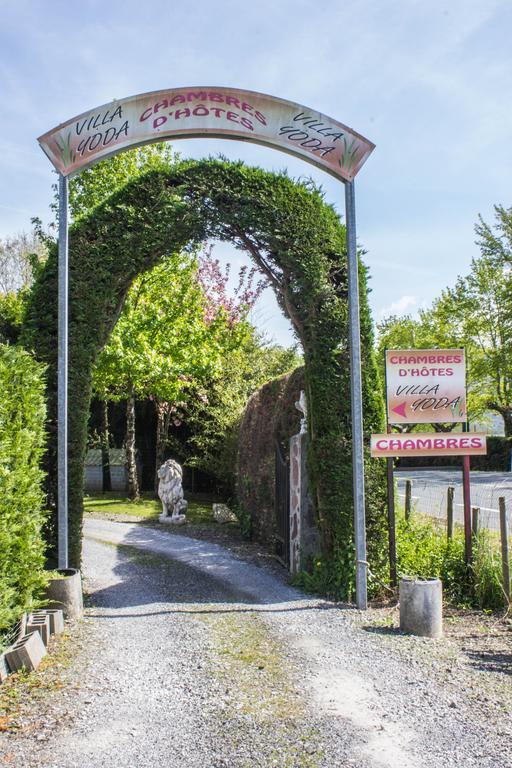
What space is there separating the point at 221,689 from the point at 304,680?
1.97 ft

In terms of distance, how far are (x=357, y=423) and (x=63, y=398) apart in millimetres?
2892

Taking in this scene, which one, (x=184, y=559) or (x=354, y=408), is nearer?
(x=354, y=408)

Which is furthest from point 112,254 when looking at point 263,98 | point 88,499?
point 88,499

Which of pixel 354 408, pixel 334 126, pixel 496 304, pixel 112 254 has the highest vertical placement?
pixel 496 304

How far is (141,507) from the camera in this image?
15031 millimetres

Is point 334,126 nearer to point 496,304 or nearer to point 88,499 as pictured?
point 88,499

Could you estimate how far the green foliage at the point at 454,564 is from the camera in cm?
675

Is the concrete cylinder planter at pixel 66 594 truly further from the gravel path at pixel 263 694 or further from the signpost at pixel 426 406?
the signpost at pixel 426 406

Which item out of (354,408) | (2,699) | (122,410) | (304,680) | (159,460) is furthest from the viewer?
(122,410)

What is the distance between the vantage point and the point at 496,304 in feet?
101

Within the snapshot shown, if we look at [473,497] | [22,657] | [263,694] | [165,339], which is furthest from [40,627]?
[473,497]

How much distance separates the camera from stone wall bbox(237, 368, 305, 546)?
9539mm

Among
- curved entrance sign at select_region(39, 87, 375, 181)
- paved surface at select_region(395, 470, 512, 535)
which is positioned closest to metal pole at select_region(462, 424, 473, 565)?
paved surface at select_region(395, 470, 512, 535)

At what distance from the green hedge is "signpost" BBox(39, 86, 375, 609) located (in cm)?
77
